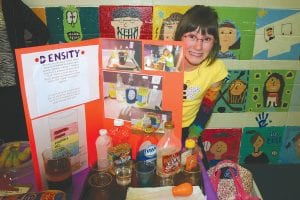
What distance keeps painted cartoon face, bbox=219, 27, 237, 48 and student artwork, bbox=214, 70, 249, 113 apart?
21 centimetres

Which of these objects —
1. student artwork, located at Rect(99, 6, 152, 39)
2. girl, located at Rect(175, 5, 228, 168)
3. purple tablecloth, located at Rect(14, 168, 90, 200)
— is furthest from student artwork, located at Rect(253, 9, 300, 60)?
purple tablecloth, located at Rect(14, 168, 90, 200)

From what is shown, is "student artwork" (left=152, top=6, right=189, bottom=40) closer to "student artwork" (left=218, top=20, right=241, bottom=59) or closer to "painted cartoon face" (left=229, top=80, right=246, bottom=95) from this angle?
"student artwork" (left=218, top=20, right=241, bottom=59)

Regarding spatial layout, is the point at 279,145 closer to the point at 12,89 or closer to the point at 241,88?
the point at 241,88

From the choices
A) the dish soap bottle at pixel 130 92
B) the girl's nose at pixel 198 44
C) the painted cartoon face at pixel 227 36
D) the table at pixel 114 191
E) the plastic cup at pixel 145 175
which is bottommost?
the table at pixel 114 191

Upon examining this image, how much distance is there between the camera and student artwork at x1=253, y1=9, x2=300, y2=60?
1956 millimetres

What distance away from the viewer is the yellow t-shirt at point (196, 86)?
1727mm

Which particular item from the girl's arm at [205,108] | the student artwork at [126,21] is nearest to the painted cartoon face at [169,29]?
the student artwork at [126,21]

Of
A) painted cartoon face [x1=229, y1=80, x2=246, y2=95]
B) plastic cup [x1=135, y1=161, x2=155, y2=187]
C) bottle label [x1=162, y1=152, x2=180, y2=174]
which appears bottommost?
plastic cup [x1=135, y1=161, x2=155, y2=187]

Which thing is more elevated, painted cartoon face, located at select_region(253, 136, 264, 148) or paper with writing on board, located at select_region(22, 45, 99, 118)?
paper with writing on board, located at select_region(22, 45, 99, 118)

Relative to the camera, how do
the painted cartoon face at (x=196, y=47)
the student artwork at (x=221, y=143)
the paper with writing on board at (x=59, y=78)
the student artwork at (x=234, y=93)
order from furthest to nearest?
the student artwork at (x=221, y=143), the student artwork at (x=234, y=93), the painted cartoon face at (x=196, y=47), the paper with writing on board at (x=59, y=78)

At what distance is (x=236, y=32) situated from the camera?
198 centimetres

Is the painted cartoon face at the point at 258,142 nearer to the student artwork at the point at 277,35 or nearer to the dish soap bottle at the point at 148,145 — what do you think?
the student artwork at the point at 277,35

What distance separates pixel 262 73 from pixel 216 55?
427 mm

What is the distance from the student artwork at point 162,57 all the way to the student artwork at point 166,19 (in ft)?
2.94
